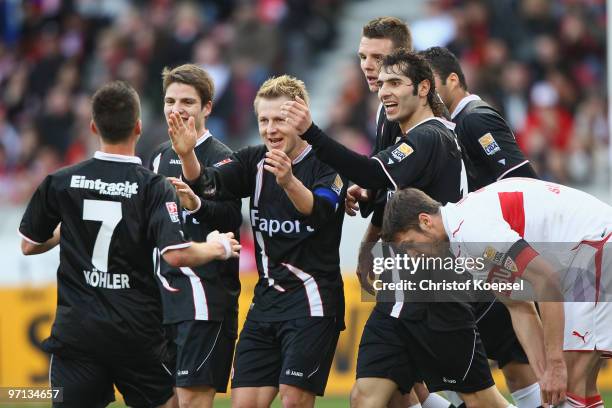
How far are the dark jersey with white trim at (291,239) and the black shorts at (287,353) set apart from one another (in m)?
0.07

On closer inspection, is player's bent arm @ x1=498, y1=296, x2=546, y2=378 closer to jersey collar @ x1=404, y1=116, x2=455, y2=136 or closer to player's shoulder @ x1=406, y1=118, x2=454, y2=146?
player's shoulder @ x1=406, y1=118, x2=454, y2=146

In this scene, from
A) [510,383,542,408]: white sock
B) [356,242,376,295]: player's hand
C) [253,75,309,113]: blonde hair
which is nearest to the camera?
[253,75,309,113]: blonde hair

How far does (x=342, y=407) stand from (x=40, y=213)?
180 inches

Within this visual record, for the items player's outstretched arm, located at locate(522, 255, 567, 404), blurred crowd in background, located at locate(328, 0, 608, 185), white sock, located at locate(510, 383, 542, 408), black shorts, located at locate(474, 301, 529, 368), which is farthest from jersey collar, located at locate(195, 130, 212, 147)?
blurred crowd in background, located at locate(328, 0, 608, 185)

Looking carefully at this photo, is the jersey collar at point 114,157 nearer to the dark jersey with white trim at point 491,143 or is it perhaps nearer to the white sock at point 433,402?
the dark jersey with white trim at point 491,143

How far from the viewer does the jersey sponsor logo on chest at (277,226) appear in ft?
23.3

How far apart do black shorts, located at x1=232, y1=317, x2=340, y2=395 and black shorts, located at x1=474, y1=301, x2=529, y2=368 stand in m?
1.19

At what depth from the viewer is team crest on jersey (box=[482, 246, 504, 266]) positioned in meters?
6.27

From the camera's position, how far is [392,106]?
23.5ft

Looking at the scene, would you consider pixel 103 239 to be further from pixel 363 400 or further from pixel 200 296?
pixel 363 400

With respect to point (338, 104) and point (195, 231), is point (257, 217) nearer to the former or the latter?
point (195, 231)

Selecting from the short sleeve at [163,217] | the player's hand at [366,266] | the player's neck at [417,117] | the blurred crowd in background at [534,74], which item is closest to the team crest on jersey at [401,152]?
the player's neck at [417,117]

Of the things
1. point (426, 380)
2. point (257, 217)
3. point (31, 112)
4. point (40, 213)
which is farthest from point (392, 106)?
point (31, 112)

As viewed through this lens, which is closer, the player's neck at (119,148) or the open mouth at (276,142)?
the player's neck at (119,148)
